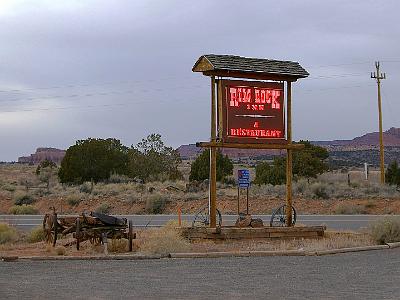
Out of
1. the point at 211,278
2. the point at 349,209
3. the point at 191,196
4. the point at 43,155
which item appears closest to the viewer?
the point at 211,278

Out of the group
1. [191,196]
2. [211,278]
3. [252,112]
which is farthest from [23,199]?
[211,278]


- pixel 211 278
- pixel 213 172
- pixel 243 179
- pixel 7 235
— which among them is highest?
pixel 213 172

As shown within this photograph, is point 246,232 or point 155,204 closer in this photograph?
point 246,232

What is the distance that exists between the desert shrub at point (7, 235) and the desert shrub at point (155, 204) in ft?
63.7

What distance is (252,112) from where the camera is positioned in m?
22.9

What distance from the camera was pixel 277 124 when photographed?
23.3 meters

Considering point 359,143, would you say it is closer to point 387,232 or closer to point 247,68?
point 247,68

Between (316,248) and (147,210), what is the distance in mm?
25814

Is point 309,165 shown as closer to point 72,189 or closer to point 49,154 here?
point 72,189

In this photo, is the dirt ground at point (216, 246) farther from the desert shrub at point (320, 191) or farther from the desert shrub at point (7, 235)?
the desert shrub at point (320, 191)

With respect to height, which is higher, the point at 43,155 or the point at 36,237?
the point at 43,155

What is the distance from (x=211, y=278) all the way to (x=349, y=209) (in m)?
28.1

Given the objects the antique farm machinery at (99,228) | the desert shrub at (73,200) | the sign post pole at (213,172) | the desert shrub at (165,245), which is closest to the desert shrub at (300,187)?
the desert shrub at (73,200)

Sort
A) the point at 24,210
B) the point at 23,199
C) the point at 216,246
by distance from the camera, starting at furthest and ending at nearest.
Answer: the point at 23,199 → the point at 24,210 → the point at 216,246
